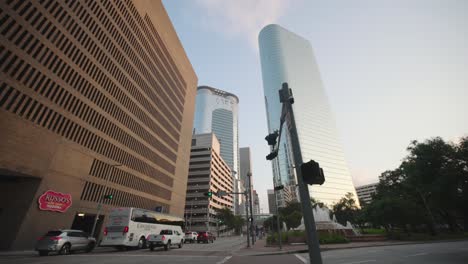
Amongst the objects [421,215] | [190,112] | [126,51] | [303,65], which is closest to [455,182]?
[421,215]

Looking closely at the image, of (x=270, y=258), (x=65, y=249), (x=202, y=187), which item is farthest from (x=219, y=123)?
(x=270, y=258)

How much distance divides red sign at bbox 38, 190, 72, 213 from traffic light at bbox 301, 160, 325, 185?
2934 cm

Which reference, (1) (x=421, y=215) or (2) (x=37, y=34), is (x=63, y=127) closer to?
(2) (x=37, y=34)

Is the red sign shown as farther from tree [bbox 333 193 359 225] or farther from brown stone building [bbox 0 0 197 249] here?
tree [bbox 333 193 359 225]

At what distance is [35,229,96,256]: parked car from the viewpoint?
50.0 ft

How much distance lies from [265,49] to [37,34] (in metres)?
158

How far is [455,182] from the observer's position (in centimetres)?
1928

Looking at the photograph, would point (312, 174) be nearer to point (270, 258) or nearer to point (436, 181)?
point (270, 258)

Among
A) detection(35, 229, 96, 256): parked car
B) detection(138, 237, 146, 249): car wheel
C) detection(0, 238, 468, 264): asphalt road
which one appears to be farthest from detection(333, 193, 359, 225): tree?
detection(35, 229, 96, 256): parked car

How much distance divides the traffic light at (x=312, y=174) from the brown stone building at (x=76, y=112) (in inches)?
1091

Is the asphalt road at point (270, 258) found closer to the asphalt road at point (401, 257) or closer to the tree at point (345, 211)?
the asphalt road at point (401, 257)

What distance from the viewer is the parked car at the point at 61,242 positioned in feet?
50.0

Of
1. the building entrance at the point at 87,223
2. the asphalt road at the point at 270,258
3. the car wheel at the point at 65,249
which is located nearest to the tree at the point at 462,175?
the asphalt road at the point at 270,258

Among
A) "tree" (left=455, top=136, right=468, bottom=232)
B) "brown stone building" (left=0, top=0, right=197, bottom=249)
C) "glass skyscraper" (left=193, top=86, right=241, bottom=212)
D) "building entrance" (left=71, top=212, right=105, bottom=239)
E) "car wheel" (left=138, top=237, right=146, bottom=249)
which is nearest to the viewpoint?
"tree" (left=455, top=136, right=468, bottom=232)
